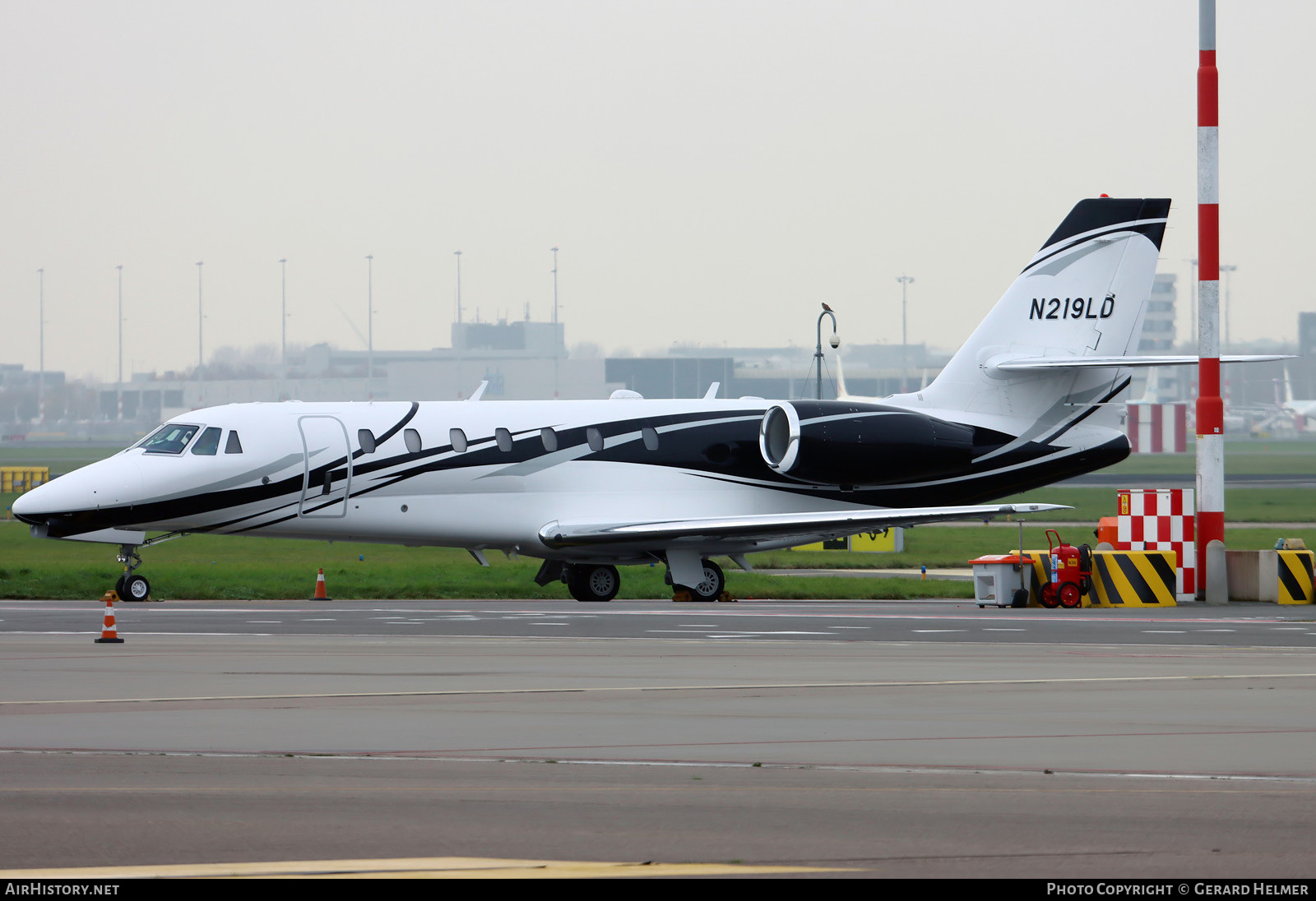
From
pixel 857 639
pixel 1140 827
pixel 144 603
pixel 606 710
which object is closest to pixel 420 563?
pixel 144 603

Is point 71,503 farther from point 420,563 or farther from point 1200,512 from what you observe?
point 1200,512

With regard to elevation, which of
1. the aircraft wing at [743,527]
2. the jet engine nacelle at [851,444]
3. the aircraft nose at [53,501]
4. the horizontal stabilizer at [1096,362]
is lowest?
the aircraft wing at [743,527]

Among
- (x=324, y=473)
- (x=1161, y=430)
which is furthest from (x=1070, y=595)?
(x=1161, y=430)

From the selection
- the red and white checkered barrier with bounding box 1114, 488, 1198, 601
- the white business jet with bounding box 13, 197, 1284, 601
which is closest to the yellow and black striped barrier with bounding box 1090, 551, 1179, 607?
the red and white checkered barrier with bounding box 1114, 488, 1198, 601

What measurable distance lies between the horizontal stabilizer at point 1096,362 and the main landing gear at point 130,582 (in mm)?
15207

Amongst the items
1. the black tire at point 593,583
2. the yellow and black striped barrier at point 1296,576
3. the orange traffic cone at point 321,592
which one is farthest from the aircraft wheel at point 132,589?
the yellow and black striped barrier at point 1296,576

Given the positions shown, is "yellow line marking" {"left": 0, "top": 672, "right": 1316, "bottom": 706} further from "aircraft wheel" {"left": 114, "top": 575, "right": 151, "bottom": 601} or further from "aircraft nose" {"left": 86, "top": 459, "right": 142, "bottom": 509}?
"aircraft wheel" {"left": 114, "top": 575, "right": 151, "bottom": 601}

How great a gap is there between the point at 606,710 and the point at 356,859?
5.54 meters

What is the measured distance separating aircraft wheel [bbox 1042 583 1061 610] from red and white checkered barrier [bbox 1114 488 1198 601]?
225cm

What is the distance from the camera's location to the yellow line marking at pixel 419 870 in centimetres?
657

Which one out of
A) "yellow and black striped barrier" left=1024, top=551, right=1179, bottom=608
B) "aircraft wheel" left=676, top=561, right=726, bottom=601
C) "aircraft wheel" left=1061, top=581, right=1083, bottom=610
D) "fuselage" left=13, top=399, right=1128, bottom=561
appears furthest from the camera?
"aircraft wheel" left=676, top=561, right=726, bottom=601

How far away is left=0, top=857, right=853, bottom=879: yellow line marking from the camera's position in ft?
21.6

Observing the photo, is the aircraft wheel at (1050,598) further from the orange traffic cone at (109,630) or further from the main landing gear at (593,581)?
the orange traffic cone at (109,630)

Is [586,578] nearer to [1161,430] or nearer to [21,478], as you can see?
[21,478]
